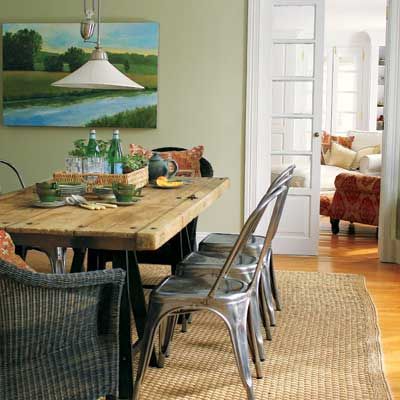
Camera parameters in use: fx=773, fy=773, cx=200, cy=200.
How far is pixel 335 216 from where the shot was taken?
24.8 ft

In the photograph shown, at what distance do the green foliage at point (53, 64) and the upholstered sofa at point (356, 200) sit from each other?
2888mm

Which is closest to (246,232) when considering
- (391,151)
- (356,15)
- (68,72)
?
(391,151)

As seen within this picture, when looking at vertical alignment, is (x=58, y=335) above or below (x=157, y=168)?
below

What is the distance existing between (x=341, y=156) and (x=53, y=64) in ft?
15.4

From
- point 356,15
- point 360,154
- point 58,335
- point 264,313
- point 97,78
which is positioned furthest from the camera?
point 356,15

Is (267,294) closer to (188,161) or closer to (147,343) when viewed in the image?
(147,343)

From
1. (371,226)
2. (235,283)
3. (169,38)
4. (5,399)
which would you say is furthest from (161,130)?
(5,399)

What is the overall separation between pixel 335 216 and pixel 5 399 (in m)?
5.64

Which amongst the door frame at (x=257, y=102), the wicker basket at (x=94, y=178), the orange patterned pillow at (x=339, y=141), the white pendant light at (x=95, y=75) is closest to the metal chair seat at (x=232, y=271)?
the wicker basket at (x=94, y=178)

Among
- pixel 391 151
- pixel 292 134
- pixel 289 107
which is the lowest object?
pixel 391 151

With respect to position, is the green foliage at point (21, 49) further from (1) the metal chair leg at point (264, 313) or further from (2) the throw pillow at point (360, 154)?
(2) the throw pillow at point (360, 154)

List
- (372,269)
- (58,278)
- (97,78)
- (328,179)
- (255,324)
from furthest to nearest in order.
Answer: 1. (328,179)
2. (372,269)
3. (97,78)
4. (255,324)
5. (58,278)

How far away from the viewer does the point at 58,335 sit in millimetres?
2354

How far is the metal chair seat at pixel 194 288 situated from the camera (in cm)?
306
